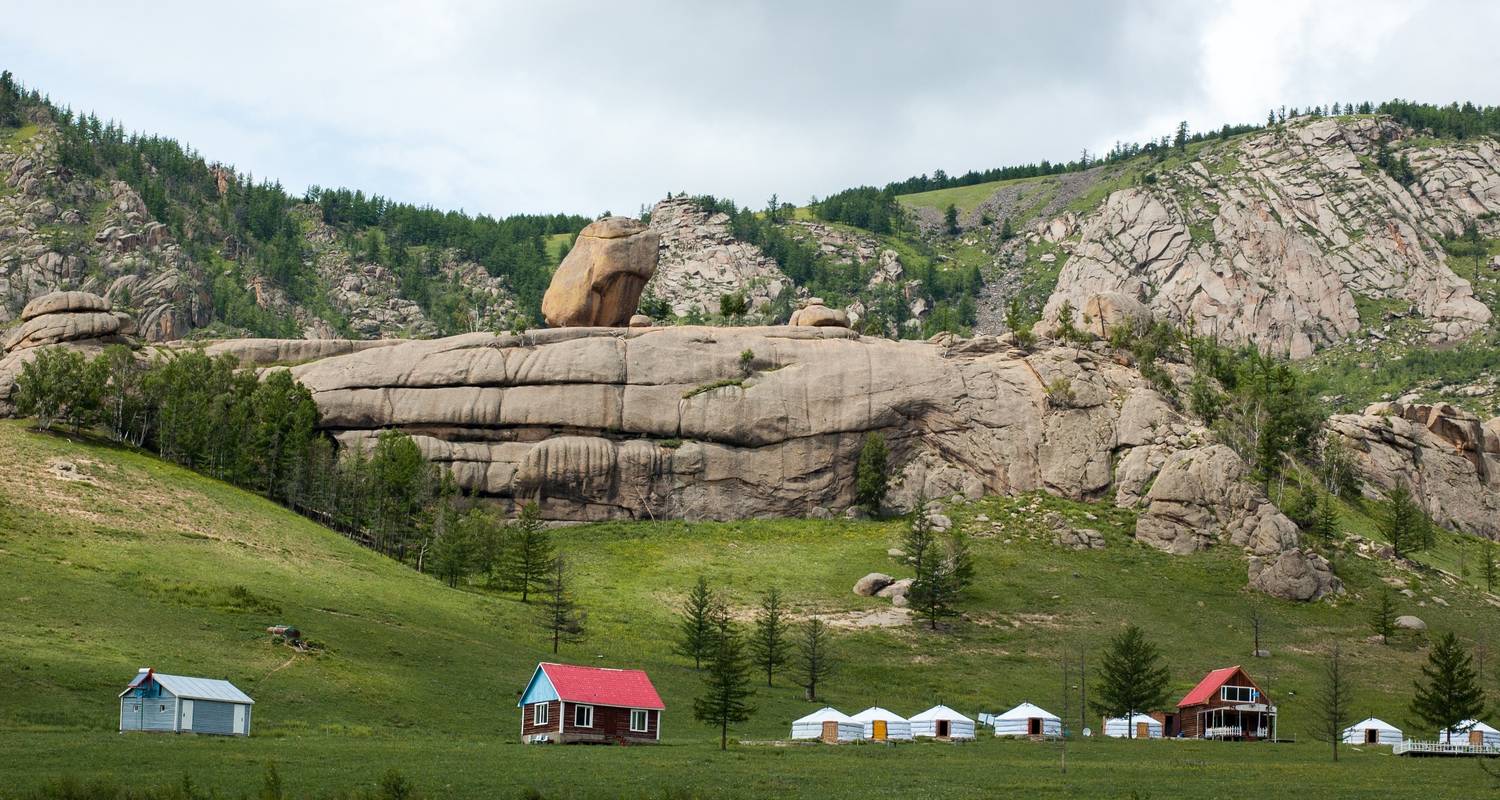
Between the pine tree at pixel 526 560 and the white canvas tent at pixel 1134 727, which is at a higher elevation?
the pine tree at pixel 526 560

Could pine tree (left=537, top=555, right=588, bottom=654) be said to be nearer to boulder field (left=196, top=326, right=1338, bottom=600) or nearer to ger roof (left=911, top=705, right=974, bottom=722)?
ger roof (left=911, top=705, right=974, bottom=722)

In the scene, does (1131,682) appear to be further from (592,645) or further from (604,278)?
(604,278)

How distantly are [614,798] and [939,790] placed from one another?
13920 millimetres

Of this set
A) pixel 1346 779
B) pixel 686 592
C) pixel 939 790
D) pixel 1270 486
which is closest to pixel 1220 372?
pixel 1270 486

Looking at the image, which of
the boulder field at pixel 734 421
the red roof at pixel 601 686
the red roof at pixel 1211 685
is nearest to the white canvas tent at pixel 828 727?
the red roof at pixel 601 686

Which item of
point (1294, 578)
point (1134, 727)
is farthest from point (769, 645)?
point (1294, 578)

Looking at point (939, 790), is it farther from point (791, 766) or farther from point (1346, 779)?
point (1346, 779)

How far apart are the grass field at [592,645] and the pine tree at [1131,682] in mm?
5502

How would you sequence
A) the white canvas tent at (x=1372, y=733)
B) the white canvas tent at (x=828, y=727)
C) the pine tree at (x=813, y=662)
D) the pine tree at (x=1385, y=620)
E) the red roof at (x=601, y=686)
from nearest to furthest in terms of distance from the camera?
the red roof at (x=601, y=686) < the white canvas tent at (x=828, y=727) < the white canvas tent at (x=1372, y=733) < the pine tree at (x=813, y=662) < the pine tree at (x=1385, y=620)

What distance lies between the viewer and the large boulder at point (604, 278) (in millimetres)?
172000

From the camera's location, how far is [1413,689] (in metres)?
110

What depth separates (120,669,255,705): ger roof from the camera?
70.1 meters

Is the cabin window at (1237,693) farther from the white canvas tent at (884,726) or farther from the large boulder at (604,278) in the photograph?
the large boulder at (604,278)

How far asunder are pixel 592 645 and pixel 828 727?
2674 centimetres
